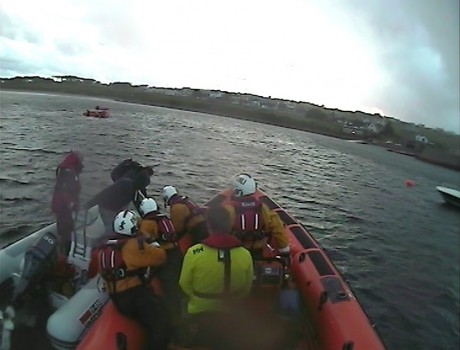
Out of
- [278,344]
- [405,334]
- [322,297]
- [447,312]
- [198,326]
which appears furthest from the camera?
[447,312]

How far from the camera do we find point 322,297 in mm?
4156

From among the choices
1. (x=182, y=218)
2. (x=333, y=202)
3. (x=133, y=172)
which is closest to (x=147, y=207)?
→ (x=182, y=218)

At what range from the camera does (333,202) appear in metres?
15.5

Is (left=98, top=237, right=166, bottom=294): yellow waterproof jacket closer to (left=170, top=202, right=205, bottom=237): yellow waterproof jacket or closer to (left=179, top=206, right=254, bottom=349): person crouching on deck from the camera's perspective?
(left=179, top=206, right=254, bottom=349): person crouching on deck

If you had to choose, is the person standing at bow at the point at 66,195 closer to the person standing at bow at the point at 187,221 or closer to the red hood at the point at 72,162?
the red hood at the point at 72,162

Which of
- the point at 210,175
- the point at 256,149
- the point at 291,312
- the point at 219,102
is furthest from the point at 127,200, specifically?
the point at 219,102

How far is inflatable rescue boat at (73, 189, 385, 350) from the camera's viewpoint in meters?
3.20

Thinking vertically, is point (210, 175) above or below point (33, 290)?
below

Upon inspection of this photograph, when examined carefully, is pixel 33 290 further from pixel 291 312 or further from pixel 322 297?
pixel 322 297

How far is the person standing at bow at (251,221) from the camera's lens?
12.9 ft

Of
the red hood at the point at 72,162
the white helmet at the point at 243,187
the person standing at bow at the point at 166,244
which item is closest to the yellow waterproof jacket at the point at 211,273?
the person standing at bow at the point at 166,244

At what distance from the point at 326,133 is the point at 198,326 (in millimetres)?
61944

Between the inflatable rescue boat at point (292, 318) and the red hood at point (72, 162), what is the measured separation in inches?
61.1

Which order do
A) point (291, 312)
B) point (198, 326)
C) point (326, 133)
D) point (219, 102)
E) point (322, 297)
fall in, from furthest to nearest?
point (219, 102)
point (326, 133)
point (322, 297)
point (291, 312)
point (198, 326)
